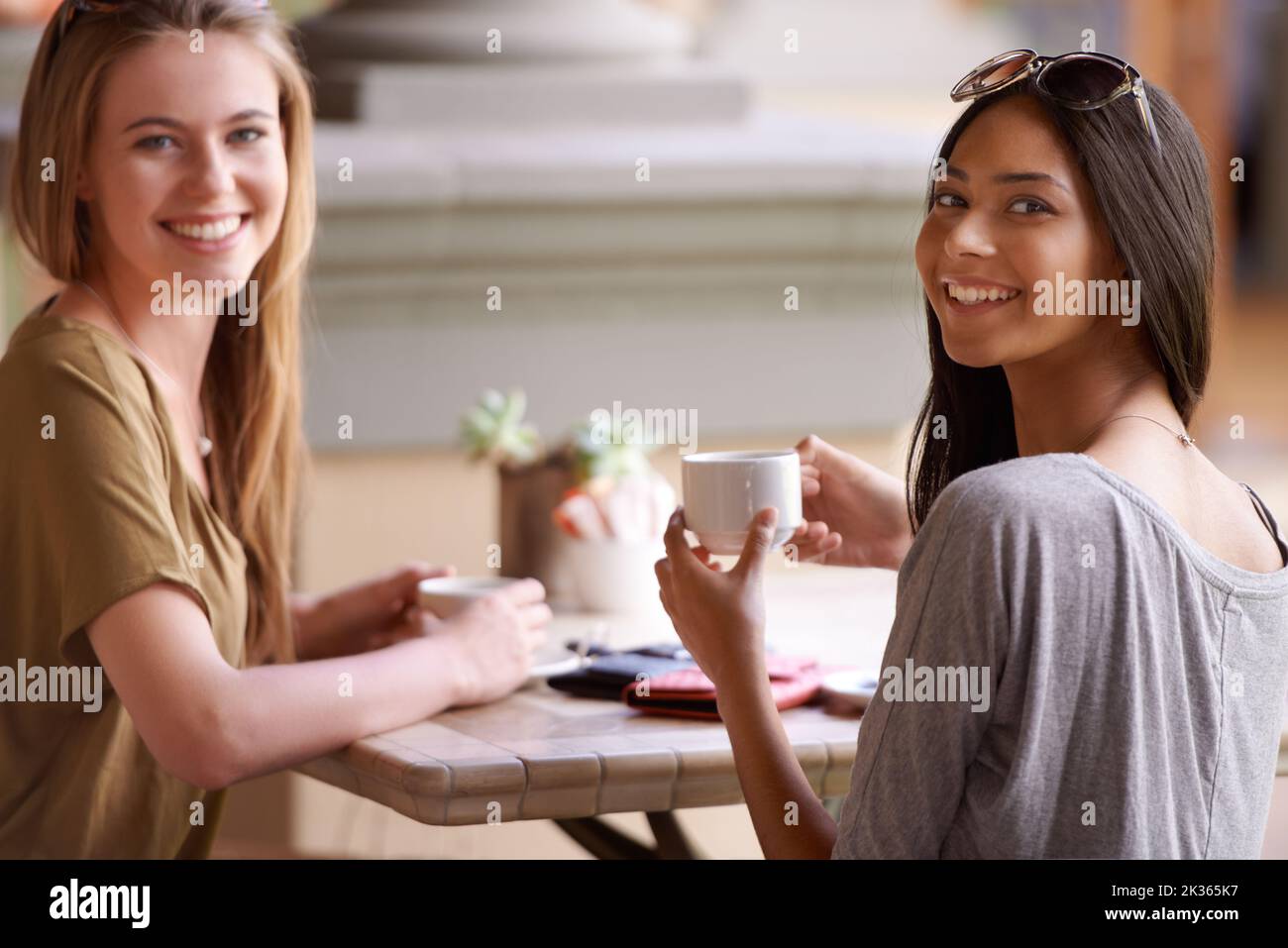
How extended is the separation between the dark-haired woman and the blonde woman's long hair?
1.97 feet

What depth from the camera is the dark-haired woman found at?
1.21 m

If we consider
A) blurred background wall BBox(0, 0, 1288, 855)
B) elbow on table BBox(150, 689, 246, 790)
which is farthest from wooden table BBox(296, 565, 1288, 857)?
blurred background wall BBox(0, 0, 1288, 855)

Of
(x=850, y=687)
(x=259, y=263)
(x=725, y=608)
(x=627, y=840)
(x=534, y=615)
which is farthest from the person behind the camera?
(x=627, y=840)

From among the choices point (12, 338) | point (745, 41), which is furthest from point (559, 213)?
point (745, 41)

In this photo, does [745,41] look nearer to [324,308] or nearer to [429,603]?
[324,308]

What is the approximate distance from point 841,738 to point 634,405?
1.68 m

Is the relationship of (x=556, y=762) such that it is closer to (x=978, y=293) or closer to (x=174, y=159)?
(x=978, y=293)

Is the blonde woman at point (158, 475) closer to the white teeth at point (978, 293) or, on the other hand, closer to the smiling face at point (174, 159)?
the smiling face at point (174, 159)

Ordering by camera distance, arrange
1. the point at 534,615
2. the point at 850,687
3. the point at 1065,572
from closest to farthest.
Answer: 1. the point at 1065,572
2. the point at 850,687
3. the point at 534,615

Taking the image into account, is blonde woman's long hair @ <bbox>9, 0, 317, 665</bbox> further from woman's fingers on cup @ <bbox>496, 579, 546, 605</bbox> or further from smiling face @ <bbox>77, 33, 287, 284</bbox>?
woman's fingers on cup @ <bbox>496, 579, 546, 605</bbox>

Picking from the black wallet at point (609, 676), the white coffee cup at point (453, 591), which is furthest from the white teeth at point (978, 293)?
the white coffee cup at point (453, 591)

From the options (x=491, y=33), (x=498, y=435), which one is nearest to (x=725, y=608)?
(x=498, y=435)

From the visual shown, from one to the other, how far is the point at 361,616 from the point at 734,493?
0.64 metres

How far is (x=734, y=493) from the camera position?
1562mm
